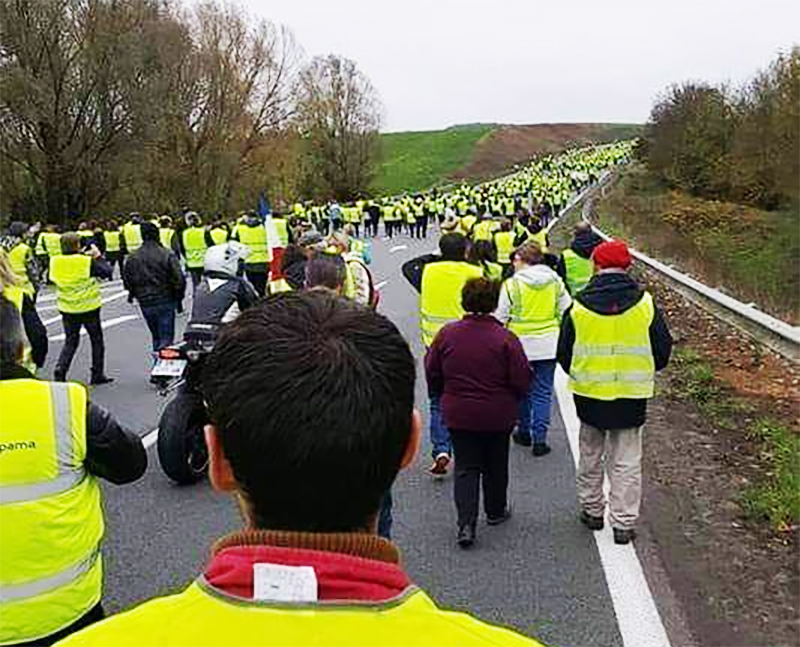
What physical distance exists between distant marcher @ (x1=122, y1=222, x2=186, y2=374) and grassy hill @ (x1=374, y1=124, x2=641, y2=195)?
283 ft

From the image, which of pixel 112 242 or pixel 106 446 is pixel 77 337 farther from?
pixel 112 242

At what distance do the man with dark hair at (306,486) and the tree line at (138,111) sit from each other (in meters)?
37.3

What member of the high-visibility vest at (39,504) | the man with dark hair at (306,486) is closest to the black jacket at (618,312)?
the high-visibility vest at (39,504)

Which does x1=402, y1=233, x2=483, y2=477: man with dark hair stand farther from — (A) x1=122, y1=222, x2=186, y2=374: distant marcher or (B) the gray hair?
(B) the gray hair

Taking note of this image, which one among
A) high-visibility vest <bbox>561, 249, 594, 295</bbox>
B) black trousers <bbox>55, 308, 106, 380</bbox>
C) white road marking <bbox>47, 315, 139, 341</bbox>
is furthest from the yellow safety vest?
white road marking <bbox>47, 315, 139, 341</bbox>

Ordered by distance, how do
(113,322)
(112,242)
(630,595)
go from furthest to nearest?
(112,242) → (113,322) → (630,595)

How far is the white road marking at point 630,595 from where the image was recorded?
186 inches

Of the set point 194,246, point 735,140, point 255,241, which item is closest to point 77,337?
point 255,241

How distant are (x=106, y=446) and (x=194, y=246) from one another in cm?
1699

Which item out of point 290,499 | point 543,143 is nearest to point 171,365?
point 290,499

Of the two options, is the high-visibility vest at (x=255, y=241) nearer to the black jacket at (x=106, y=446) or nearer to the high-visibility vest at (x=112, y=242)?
the high-visibility vest at (x=112, y=242)

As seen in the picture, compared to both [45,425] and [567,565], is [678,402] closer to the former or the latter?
[567,565]

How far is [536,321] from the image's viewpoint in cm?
814

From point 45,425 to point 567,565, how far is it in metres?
3.34
